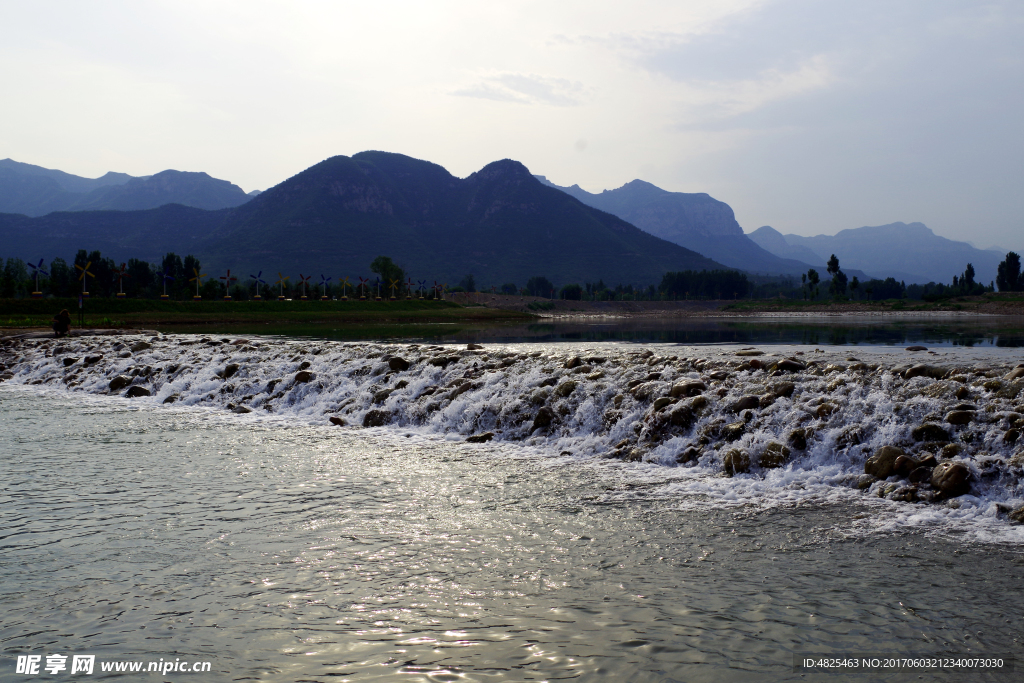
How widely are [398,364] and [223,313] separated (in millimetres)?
81726

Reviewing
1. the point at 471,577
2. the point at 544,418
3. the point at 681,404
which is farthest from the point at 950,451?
the point at 471,577

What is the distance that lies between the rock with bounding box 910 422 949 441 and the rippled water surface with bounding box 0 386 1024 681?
306cm

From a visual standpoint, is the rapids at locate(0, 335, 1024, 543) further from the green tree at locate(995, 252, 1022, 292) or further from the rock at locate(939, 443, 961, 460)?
the green tree at locate(995, 252, 1022, 292)

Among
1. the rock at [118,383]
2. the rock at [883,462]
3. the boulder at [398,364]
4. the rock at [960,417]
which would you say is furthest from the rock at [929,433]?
the rock at [118,383]

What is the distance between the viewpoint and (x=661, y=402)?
15.8 m

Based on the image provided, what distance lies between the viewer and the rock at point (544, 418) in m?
16.9

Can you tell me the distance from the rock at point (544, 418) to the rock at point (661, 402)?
285cm

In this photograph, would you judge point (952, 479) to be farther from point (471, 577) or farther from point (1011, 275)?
point (1011, 275)

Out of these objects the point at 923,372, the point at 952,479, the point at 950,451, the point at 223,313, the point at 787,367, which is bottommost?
the point at 952,479

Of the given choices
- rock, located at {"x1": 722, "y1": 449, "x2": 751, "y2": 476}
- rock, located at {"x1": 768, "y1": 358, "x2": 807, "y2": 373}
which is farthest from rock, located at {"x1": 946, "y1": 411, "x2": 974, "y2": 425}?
rock, located at {"x1": 768, "y1": 358, "x2": 807, "y2": 373}

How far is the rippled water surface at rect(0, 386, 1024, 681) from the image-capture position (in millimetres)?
5898

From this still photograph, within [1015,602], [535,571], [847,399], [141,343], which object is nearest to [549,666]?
[535,571]

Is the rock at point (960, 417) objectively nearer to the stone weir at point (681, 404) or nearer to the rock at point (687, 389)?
the stone weir at point (681, 404)

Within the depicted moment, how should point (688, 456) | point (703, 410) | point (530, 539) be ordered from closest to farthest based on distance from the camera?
point (530, 539) → point (688, 456) → point (703, 410)
